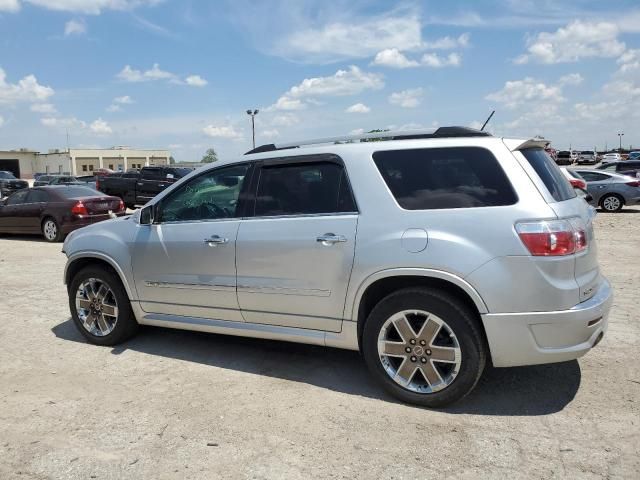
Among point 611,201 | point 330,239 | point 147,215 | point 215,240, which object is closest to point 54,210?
point 147,215

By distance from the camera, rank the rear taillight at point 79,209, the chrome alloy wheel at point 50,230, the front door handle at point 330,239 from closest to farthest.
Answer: the front door handle at point 330,239, the rear taillight at point 79,209, the chrome alloy wheel at point 50,230

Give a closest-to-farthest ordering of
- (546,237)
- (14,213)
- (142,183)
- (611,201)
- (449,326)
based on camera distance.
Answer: (546,237) < (449,326) < (14,213) < (611,201) < (142,183)

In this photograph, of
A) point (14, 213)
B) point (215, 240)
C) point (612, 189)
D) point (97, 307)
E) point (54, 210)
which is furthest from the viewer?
point (612, 189)

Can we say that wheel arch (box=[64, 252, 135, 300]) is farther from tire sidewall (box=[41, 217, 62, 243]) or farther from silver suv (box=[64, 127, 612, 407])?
tire sidewall (box=[41, 217, 62, 243])

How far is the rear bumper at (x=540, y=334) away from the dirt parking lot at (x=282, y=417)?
45cm

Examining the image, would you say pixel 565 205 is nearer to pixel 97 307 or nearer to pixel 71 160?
pixel 97 307

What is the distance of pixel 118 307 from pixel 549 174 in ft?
12.9

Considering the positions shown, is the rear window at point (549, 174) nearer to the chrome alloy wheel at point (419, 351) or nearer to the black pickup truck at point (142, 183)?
the chrome alloy wheel at point (419, 351)

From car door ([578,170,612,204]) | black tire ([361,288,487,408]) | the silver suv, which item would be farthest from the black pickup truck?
black tire ([361,288,487,408])

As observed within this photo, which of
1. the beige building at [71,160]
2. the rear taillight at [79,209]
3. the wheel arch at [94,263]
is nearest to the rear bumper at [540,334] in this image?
the wheel arch at [94,263]

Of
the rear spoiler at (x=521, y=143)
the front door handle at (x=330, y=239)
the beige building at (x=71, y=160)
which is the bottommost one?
the front door handle at (x=330, y=239)

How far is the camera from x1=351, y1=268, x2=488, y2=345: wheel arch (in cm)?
343

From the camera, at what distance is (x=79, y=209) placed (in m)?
12.8

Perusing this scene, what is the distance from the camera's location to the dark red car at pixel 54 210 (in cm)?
1273
